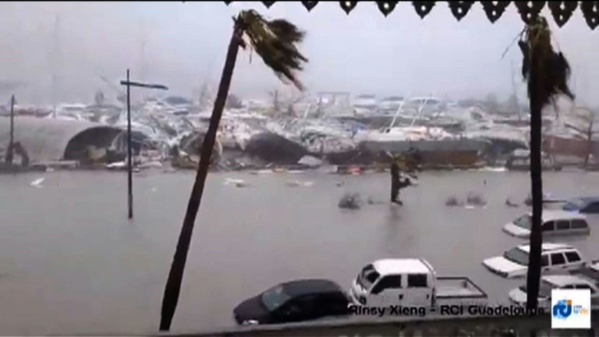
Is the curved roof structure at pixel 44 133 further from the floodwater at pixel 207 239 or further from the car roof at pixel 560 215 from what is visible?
the car roof at pixel 560 215

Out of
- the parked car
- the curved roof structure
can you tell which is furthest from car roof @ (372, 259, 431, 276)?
the curved roof structure

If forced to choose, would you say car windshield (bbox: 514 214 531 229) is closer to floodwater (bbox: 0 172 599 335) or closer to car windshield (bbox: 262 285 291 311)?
floodwater (bbox: 0 172 599 335)

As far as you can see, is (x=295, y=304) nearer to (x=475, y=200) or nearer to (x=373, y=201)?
(x=373, y=201)

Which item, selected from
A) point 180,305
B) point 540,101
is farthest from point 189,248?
point 540,101

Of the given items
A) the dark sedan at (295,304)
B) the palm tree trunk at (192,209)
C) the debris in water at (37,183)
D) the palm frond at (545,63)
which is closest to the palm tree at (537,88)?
the palm frond at (545,63)

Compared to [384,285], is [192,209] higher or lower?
higher

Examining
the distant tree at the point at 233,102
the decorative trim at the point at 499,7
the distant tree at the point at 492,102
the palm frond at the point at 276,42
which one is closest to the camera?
the decorative trim at the point at 499,7

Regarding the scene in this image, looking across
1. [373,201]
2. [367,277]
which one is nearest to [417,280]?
[367,277]
